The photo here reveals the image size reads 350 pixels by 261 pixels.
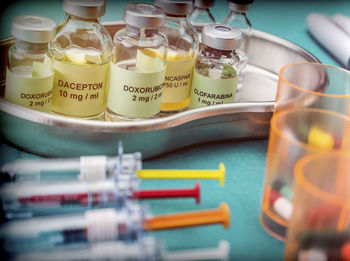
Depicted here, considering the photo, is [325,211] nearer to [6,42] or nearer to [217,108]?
[217,108]

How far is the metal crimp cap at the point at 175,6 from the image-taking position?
2.38 ft

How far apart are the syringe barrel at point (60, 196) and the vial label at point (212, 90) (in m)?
0.23

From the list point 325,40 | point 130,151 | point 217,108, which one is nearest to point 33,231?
point 130,151

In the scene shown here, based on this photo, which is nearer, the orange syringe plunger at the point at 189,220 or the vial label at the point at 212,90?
the orange syringe plunger at the point at 189,220

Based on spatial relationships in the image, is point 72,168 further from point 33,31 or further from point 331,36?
point 331,36

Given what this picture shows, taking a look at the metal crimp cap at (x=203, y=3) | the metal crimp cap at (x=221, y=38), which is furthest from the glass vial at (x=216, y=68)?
the metal crimp cap at (x=203, y=3)

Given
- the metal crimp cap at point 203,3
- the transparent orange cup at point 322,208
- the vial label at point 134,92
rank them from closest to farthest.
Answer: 1. the transparent orange cup at point 322,208
2. the vial label at point 134,92
3. the metal crimp cap at point 203,3

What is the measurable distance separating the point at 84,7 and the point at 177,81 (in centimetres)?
17

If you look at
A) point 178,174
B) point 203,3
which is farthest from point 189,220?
point 203,3

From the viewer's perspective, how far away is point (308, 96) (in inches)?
24.0

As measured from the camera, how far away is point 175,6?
28.6 inches

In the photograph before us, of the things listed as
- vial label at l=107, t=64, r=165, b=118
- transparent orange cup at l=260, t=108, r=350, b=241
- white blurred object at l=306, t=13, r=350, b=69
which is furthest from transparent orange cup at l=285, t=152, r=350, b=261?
white blurred object at l=306, t=13, r=350, b=69

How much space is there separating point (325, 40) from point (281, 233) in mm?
664

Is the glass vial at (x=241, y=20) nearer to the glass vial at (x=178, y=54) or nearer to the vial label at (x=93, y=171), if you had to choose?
the glass vial at (x=178, y=54)
